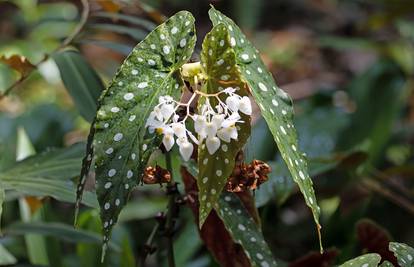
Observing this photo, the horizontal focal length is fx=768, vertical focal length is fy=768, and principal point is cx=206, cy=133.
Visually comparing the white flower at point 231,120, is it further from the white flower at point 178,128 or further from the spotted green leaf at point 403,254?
the spotted green leaf at point 403,254

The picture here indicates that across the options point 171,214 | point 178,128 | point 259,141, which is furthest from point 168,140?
point 259,141

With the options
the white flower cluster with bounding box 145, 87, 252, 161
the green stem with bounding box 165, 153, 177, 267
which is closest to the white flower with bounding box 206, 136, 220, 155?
the white flower cluster with bounding box 145, 87, 252, 161

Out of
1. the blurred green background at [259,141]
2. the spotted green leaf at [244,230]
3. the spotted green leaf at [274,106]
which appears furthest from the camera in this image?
the blurred green background at [259,141]

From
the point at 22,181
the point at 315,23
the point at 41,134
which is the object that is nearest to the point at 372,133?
the point at 41,134

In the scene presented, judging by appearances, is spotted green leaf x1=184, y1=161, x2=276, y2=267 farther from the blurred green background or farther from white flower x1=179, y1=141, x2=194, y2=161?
white flower x1=179, y1=141, x2=194, y2=161

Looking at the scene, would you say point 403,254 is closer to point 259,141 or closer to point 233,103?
point 233,103

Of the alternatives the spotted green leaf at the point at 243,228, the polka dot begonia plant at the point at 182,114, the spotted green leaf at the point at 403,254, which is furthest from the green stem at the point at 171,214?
the spotted green leaf at the point at 403,254

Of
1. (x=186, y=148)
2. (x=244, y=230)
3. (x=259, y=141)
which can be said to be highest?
(x=186, y=148)
